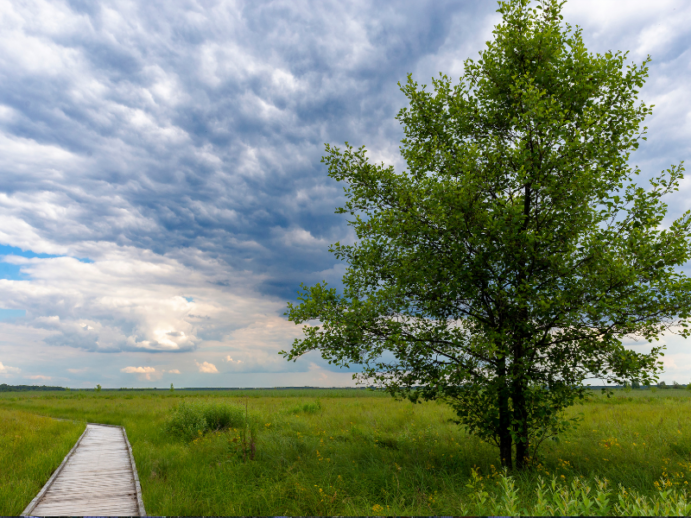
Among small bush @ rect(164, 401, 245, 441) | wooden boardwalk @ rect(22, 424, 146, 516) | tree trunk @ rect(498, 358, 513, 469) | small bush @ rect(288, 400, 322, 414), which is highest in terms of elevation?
tree trunk @ rect(498, 358, 513, 469)

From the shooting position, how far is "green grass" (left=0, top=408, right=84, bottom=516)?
27.0 feet

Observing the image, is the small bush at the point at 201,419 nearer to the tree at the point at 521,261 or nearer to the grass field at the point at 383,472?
the grass field at the point at 383,472

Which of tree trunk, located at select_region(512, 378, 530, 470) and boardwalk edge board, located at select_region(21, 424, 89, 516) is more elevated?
tree trunk, located at select_region(512, 378, 530, 470)

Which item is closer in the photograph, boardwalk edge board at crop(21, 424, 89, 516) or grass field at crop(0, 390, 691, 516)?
grass field at crop(0, 390, 691, 516)

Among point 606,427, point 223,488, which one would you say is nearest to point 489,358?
point 223,488

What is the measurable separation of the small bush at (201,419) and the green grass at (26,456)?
3561 mm

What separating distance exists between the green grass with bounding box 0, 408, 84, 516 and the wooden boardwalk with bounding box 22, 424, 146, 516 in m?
0.25

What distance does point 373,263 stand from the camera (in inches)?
391

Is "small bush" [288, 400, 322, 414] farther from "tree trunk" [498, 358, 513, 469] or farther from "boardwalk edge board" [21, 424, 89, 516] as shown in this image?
"tree trunk" [498, 358, 513, 469]

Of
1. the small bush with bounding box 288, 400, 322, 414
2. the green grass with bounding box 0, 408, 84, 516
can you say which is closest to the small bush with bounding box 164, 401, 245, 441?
the green grass with bounding box 0, 408, 84, 516

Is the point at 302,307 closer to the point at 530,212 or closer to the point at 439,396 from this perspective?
the point at 439,396

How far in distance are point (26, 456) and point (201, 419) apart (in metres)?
5.58

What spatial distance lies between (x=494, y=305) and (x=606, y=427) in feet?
31.3

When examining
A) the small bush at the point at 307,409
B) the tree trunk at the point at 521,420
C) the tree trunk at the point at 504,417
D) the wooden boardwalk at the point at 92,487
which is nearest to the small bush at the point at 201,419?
the wooden boardwalk at the point at 92,487
